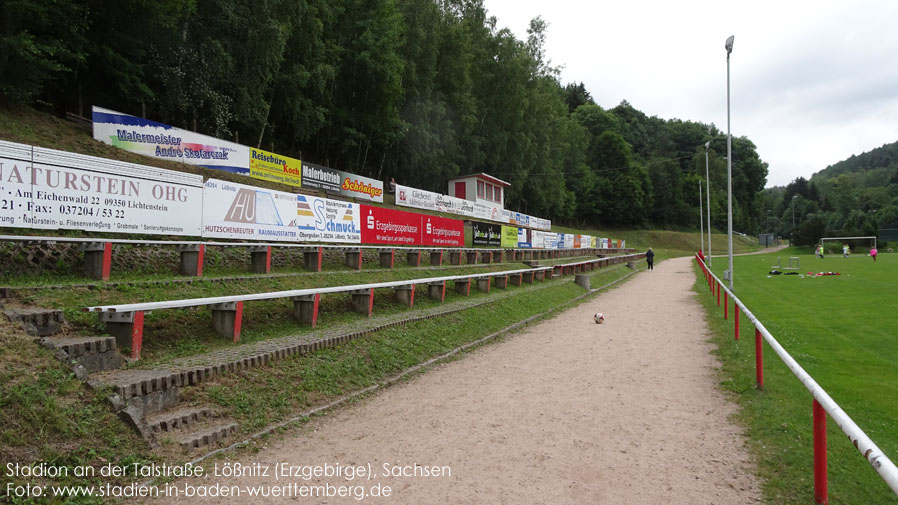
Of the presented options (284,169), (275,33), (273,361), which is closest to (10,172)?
(273,361)

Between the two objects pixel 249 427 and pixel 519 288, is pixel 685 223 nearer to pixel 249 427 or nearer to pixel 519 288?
pixel 519 288

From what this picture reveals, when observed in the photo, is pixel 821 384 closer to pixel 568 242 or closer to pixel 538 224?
pixel 568 242

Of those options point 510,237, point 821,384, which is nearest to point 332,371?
point 821,384

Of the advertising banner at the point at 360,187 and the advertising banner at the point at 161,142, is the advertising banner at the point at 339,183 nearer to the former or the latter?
the advertising banner at the point at 360,187

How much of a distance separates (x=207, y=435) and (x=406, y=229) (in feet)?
48.9

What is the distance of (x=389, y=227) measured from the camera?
18250 millimetres

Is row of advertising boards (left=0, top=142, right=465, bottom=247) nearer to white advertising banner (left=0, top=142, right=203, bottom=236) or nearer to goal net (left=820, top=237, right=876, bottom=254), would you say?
white advertising banner (left=0, top=142, right=203, bottom=236)

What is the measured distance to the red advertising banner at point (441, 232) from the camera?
20734mm

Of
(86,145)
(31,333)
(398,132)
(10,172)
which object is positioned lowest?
(31,333)

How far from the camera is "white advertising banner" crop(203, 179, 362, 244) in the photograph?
11852 mm

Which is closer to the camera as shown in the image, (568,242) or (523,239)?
(523,239)

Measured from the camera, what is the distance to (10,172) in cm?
820

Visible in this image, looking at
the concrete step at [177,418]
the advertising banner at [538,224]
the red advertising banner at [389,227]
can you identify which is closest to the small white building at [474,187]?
the advertising banner at [538,224]

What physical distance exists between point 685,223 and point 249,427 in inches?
4300
